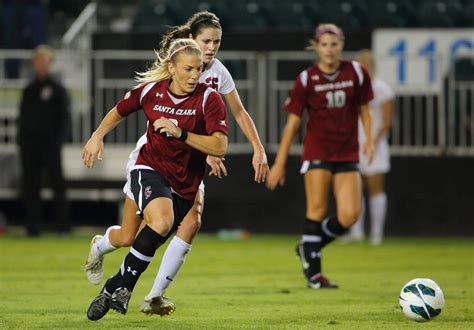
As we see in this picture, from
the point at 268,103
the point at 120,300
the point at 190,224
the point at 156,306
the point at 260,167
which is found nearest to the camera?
the point at 120,300

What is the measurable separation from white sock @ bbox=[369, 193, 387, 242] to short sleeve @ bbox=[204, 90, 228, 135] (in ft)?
29.6

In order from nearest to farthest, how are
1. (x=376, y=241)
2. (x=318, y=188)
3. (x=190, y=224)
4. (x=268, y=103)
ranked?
1. (x=190, y=224)
2. (x=318, y=188)
3. (x=376, y=241)
4. (x=268, y=103)

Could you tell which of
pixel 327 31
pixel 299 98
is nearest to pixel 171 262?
pixel 299 98

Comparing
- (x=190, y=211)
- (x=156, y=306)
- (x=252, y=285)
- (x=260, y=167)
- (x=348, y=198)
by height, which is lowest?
(x=252, y=285)

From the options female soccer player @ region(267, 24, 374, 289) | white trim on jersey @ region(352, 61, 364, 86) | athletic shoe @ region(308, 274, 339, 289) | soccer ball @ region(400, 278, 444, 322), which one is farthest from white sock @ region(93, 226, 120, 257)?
white trim on jersey @ region(352, 61, 364, 86)

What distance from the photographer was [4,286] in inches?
465

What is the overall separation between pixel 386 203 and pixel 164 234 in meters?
10.6

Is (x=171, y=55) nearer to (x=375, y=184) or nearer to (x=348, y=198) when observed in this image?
(x=348, y=198)

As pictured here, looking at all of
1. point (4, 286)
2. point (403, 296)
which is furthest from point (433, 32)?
point (403, 296)

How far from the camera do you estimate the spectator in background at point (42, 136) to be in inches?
722

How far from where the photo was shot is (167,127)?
8703 millimetres

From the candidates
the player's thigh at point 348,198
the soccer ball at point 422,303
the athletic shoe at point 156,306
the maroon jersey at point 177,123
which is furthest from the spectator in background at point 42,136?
the soccer ball at point 422,303

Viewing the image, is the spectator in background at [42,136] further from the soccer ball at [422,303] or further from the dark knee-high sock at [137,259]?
the soccer ball at [422,303]

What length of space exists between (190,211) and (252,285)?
2.75 metres
